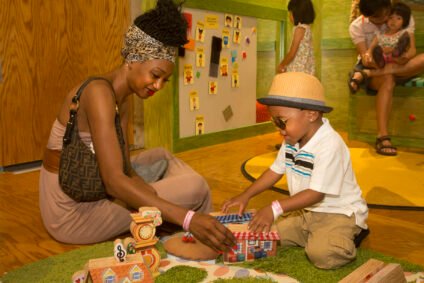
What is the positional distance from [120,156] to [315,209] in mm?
714

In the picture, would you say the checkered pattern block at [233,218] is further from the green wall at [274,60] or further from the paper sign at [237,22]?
the paper sign at [237,22]

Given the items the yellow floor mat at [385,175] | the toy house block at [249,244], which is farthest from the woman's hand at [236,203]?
the yellow floor mat at [385,175]

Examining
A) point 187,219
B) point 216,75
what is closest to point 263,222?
point 187,219

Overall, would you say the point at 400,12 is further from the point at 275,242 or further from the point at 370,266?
the point at 370,266

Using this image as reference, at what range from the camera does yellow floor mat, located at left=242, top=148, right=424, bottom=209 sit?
2.27m

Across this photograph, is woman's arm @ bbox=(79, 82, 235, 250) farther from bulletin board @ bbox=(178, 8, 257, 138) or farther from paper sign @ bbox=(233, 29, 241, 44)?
paper sign @ bbox=(233, 29, 241, 44)

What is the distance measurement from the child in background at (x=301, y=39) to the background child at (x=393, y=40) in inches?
20.2

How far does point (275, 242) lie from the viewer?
1560 millimetres

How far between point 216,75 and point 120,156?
2.40m

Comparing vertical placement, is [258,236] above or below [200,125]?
above

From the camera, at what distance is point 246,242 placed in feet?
4.94

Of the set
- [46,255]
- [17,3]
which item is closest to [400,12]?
[17,3]

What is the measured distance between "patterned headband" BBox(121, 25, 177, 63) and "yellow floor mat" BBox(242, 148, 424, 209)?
1.15 m

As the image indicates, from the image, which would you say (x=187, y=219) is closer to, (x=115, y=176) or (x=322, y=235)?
(x=115, y=176)
